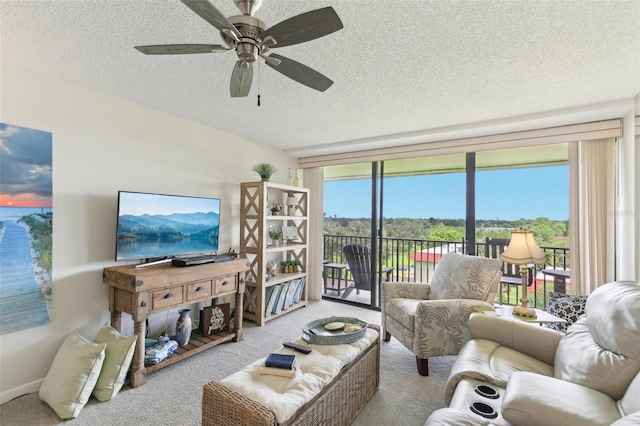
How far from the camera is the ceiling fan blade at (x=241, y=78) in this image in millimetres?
1422

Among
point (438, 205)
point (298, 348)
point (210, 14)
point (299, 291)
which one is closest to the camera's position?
point (210, 14)

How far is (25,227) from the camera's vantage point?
2.03m

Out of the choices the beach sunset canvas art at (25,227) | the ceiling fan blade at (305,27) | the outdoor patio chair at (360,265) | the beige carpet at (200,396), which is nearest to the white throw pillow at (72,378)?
the beige carpet at (200,396)

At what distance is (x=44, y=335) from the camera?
212cm

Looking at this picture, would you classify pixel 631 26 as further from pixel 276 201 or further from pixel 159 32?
pixel 276 201

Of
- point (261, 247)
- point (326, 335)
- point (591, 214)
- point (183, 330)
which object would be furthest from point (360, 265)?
point (591, 214)

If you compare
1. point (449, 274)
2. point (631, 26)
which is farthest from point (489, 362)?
point (631, 26)

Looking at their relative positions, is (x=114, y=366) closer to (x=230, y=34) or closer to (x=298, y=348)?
(x=298, y=348)

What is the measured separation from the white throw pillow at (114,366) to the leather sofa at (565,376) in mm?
2016

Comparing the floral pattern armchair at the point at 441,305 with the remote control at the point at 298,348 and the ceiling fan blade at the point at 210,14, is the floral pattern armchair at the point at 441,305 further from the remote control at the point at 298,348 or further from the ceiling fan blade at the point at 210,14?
the ceiling fan blade at the point at 210,14

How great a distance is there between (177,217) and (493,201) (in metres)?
3.47

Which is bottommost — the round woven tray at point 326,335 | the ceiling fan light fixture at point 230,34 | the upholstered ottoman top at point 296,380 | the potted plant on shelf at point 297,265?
the upholstered ottoman top at point 296,380

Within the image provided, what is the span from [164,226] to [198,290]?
2.15ft

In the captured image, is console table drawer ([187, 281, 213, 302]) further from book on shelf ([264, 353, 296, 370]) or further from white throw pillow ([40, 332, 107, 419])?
book on shelf ([264, 353, 296, 370])
